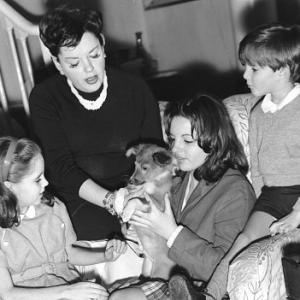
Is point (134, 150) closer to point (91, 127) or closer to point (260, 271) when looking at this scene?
point (91, 127)

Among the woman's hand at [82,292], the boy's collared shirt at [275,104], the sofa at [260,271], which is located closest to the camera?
the sofa at [260,271]

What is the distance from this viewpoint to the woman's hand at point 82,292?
1.66 metres

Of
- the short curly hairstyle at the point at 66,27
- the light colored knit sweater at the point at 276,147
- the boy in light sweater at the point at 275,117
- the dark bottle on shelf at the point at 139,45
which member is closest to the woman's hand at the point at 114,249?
the boy in light sweater at the point at 275,117

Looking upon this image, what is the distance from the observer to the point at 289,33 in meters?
1.89

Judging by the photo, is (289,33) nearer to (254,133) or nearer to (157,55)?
(254,133)

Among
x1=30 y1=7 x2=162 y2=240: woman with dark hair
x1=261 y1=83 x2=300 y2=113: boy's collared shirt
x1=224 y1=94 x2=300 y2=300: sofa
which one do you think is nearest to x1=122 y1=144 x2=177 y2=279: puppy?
x1=30 y1=7 x2=162 y2=240: woman with dark hair

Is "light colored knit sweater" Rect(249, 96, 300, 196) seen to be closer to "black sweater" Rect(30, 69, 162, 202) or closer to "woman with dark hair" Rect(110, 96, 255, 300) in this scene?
"woman with dark hair" Rect(110, 96, 255, 300)

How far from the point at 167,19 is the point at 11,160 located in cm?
331

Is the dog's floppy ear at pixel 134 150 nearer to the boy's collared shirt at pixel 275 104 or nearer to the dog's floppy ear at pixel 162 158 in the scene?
the dog's floppy ear at pixel 162 158

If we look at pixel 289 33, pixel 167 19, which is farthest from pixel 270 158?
pixel 167 19

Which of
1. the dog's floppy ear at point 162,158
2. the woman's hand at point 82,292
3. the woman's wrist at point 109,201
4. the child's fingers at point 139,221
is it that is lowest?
the woman's hand at point 82,292

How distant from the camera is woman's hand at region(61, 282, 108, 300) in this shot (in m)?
1.66

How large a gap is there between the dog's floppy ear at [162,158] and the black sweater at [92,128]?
0.26 meters

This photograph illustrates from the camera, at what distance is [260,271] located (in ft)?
5.05
